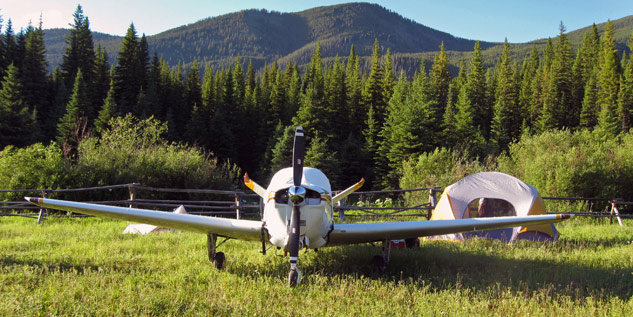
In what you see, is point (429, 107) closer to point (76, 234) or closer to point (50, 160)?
point (50, 160)

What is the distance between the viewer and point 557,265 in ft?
24.1

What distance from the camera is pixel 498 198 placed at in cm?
1138

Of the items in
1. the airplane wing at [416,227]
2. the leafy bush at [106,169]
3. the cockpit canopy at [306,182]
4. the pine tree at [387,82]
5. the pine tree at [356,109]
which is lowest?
the leafy bush at [106,169]

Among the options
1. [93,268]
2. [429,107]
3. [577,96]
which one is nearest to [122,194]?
[93,268]

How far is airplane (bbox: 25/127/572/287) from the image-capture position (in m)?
5.74

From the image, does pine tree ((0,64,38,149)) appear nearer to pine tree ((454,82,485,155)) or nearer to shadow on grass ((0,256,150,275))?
shadow on grass ((0,256,150,275))

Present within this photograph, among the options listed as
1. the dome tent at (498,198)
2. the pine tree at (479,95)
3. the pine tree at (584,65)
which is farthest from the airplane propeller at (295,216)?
the pine tree at (584,65)

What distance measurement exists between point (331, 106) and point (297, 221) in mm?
63028

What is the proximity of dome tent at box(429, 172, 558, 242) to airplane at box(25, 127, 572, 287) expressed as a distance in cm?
482

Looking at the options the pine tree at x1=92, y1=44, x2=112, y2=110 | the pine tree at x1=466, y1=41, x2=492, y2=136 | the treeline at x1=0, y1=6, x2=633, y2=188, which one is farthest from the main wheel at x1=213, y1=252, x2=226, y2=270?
the pine tree at x1=466, y1=41, x2=492, y2=136

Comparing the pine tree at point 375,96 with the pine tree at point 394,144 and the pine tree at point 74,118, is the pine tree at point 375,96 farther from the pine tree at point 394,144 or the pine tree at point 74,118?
the pine tree at point 74,118

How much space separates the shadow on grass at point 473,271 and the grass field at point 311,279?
21 mm

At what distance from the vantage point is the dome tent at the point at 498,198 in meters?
10.7

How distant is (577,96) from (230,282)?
257 ft
